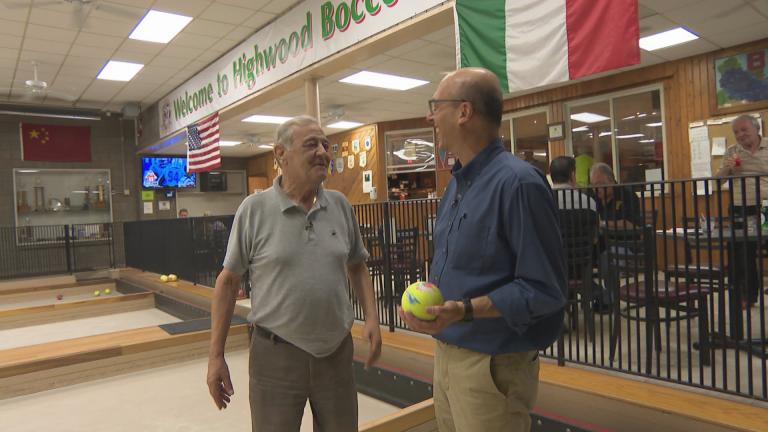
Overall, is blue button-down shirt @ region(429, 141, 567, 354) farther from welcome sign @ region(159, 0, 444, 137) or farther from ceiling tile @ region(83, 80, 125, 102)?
ceiling tile @ region(83, 80, 125, 102)

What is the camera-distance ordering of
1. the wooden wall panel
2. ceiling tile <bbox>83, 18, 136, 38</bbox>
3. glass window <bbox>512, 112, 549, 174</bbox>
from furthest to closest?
the wooden wall panel
glass window <bbox>512, 112, 549, 174</bbox>
ceiling tile <bbox>83, 18, 136, 38</bbox>

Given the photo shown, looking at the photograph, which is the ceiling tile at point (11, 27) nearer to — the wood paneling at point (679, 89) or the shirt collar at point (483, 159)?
the shirt collar at point (483, 159)

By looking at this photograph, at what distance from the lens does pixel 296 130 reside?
6.15ft

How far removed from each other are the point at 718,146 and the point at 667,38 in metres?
1.73

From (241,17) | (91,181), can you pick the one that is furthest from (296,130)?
(91,181)

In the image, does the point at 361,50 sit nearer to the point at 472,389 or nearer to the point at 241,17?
the point at 241,17

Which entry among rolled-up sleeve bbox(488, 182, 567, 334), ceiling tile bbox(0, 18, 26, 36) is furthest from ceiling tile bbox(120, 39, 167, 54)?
rolled-up sleeve bbox(488, 182, 567, 334)

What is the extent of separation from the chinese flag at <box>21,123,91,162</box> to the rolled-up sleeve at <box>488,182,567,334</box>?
1343 centimetres

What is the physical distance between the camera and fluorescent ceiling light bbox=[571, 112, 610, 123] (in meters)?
8.45

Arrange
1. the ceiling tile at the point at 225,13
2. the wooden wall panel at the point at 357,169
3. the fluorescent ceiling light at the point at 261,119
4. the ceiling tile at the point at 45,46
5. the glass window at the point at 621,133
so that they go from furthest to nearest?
1. the wooden wall panel at the point at 357,169
2. the fluorescent ceiling light at the point at 261,119
3. the glass window at the point at 621,133
4. the ceiling tile at the point at 45,46
5. the ceiling tile at the point at 225,13

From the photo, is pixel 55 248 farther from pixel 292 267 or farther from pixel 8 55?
pixel 292 267

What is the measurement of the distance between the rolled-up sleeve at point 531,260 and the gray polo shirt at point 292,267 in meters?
0.78

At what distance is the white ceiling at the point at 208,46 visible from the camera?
5816mm

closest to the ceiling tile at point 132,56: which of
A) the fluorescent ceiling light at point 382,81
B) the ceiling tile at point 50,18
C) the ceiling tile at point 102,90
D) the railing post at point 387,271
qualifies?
the ceiling tile at point 50,18
